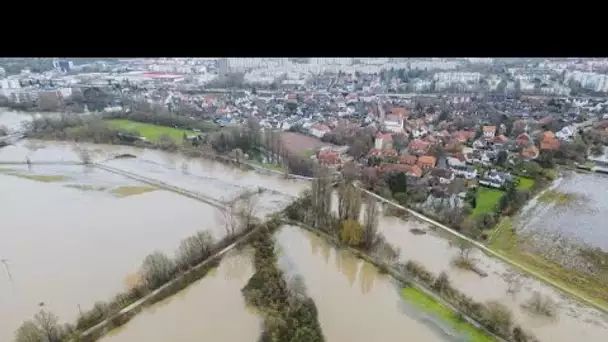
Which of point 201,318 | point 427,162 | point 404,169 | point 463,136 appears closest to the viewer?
point 201,318

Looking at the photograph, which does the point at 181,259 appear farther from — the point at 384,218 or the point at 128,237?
the point at 384,218

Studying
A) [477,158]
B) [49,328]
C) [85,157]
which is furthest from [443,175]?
[85,157]

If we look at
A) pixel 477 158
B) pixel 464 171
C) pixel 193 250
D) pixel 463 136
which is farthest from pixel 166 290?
pixel 463 136

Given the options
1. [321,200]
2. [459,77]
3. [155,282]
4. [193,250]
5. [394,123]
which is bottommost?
[155,282]

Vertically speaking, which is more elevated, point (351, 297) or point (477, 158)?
point (477, 158)

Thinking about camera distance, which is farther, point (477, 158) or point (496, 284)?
point (477, 158)

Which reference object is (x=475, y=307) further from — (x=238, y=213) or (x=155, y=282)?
(x=155, y=282)

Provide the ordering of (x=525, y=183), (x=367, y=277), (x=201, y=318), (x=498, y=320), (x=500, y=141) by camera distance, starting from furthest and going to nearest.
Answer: (x=500, y=141) < (x=525, y=183) < (x=367, y=277) < (x=201, y=318) < (x=498, y=320)
